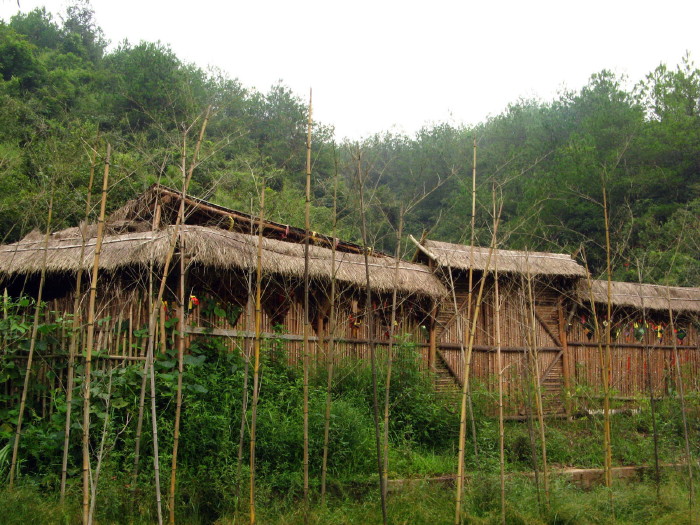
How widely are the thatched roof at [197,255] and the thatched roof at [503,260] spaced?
81cm

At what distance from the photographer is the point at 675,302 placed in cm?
1064

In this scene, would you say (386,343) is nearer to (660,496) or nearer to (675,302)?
(660,496)

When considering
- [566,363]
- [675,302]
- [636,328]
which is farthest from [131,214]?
[675,302]

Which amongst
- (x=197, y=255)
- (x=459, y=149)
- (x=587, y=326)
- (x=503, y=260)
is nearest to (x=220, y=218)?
(x=197, y=255)

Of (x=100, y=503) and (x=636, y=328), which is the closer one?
(x=100, y=503)

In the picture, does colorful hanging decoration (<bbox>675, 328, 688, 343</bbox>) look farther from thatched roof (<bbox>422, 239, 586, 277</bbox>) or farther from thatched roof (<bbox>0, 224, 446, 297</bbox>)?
thatched roof (<bbox>0, 224, 446, 297</bbox>)

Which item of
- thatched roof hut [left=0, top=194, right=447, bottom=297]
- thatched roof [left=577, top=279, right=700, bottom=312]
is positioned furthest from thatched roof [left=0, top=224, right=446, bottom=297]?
thatched roof [left=577, top=279, right=700, bottom=312]

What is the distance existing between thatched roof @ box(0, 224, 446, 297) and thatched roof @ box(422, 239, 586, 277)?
0.81m

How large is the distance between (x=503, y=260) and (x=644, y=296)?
3154 millimetres

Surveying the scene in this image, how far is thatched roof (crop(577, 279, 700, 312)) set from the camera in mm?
9789

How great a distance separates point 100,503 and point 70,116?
13.6 metres

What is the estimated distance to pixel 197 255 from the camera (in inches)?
240

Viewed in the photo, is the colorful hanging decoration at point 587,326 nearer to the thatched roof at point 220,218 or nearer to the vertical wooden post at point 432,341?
the vertical wooden post at point 432,341

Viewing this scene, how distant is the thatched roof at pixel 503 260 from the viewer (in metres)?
8.52
